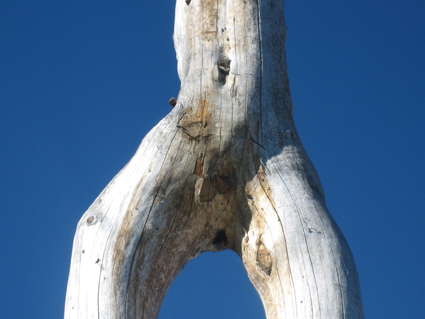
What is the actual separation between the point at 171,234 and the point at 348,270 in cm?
87

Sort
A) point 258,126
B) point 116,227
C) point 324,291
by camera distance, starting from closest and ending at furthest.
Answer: point 324,291, point 116,227, point 258,126

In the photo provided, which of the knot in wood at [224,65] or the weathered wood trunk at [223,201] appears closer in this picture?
the weathered wood trunk at [223,201]

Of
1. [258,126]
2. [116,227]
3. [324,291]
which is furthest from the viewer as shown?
[258,126]

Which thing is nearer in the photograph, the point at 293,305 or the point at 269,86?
the point at 293,305

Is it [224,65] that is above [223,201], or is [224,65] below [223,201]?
above

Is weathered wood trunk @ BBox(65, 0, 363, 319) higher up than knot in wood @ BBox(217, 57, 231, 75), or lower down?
lower down

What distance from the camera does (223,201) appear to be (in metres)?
2.85

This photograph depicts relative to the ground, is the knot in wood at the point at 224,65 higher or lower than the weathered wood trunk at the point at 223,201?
higher

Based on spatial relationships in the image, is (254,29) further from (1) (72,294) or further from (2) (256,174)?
(1) (72,294)

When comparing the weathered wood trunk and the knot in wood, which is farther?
the knot in wood

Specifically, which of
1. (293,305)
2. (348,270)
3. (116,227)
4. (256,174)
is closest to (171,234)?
(116,227)

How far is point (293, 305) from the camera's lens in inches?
95.7

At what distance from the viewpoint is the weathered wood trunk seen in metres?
2.47

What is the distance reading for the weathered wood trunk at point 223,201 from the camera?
247cm
